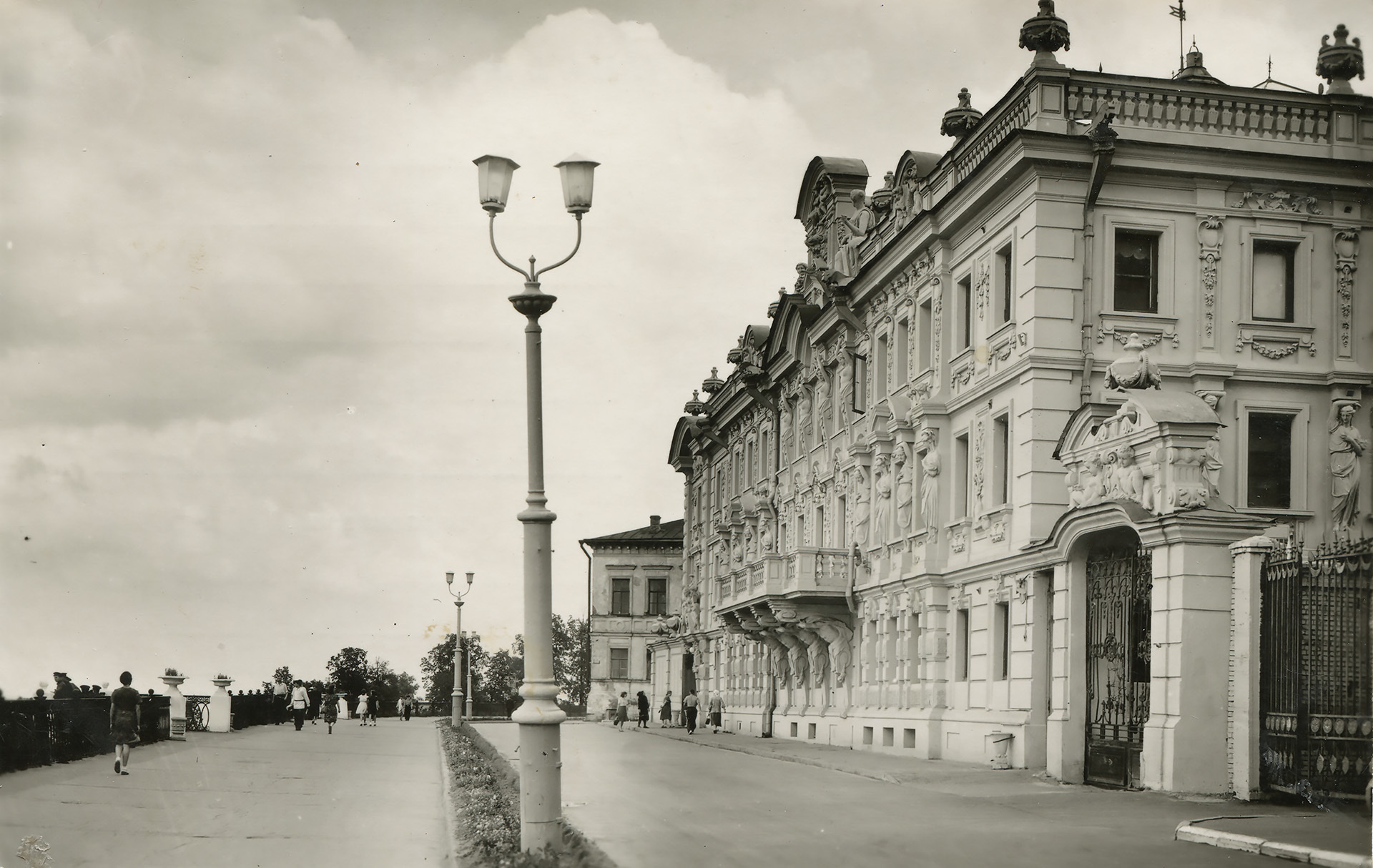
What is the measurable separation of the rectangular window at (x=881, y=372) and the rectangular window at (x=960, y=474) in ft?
15.9

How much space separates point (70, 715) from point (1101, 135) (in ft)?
64.9

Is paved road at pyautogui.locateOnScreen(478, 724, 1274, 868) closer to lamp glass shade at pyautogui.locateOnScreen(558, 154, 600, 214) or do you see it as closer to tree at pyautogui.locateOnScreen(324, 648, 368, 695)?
lamp glass shade at pyautogui.locateOnScreen(558, 154, 600, 214)

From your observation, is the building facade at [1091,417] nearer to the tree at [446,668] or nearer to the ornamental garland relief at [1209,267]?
the ornamental garland relief at [1209,267]

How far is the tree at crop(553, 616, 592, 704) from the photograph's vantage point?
152 meters

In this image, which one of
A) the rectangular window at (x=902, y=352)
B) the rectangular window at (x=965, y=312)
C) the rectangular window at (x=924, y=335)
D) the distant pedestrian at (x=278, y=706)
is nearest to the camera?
the rectangular window at (x=965, y=312)

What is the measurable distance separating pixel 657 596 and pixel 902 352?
5367cm

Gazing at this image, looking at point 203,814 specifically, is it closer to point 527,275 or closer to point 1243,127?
point 527,275

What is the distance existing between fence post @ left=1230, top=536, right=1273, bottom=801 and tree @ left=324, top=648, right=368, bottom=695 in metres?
75.6

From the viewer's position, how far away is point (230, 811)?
58.7 ft

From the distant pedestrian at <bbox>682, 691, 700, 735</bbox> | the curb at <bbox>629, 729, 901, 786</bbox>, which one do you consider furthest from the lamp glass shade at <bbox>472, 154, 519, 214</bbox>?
the distant pedestrian at <bbox>682, 691, 700, 735</bbox>

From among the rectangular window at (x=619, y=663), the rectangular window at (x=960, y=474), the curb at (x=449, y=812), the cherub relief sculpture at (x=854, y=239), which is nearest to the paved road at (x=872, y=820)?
the curb at (x=449, y=812)

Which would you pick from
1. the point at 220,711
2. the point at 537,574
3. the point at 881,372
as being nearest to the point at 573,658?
the point at 220,711

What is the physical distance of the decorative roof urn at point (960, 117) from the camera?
30469 millimetres

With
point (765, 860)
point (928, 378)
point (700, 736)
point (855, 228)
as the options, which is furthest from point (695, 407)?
point (765, 860)
